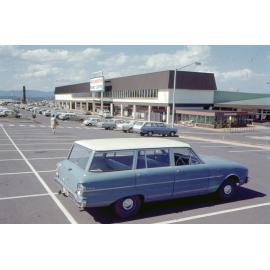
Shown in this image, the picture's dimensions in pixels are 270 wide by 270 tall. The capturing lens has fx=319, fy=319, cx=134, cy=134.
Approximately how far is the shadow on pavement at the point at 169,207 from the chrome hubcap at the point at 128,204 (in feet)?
0.94

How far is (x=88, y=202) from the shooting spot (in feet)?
22.1

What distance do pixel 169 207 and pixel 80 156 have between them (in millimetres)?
2570

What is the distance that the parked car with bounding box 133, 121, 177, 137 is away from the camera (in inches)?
1152

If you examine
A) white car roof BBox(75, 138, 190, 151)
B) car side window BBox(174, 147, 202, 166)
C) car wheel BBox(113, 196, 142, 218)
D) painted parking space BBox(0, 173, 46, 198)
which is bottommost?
painted parking space BBox(0, 173, 46, 198)

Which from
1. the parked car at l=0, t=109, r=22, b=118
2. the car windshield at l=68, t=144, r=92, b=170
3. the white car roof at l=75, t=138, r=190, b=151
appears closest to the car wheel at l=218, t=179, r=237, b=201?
the white car roof at l=75, t=138, r=190, b=151

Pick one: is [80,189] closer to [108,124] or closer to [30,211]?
[30,211]

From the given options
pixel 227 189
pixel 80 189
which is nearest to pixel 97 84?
pixel 227 189

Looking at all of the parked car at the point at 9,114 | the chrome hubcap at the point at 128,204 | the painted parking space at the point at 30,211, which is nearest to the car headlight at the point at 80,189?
the painted parking space at the point at 30,211

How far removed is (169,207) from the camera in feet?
26.4

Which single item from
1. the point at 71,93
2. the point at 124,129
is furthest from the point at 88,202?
the point at 71,93

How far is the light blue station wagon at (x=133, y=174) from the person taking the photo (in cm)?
694

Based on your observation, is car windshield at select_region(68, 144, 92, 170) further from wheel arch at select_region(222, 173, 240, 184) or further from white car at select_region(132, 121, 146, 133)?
white car at select_region(132, 121, 146, 133)

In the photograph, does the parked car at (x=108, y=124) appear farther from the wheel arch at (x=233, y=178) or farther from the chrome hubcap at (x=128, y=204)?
the chrome hubcap at (x=128, y=204)

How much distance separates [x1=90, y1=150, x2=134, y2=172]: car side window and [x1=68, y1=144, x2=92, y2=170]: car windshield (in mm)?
273
